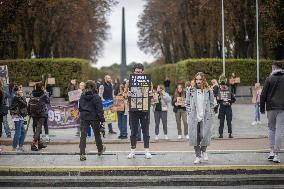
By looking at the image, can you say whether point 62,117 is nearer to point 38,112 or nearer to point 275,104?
point 38,112

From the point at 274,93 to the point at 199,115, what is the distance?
1.79m

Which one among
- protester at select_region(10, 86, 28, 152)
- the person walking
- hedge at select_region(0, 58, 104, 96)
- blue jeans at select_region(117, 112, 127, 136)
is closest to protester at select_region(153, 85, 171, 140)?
blue jeans at select_region(117, 112, 127, 136)

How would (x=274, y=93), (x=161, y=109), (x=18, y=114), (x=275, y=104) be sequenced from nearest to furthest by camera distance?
(x=275, y=104)
(x=274, y=93)
(x=18, y=114)
(x=161, y=109)

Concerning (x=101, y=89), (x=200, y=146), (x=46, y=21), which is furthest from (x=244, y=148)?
(x=46, y=21)

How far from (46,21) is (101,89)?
27692mm

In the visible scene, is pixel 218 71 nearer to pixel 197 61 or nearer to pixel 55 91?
pixel 197 61

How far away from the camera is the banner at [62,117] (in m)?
20.1

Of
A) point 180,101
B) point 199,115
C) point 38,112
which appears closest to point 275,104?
point 199,115

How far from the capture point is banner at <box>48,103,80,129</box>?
790 inches

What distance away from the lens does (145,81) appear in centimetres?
1331

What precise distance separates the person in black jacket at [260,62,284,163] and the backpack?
255 inches

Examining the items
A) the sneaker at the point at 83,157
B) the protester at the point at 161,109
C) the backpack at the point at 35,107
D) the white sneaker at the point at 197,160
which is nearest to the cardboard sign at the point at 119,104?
the protester at the point at 161,109

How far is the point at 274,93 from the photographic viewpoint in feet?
41.2

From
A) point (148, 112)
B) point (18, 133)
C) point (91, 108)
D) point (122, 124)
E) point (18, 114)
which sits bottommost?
point (122, 124)
